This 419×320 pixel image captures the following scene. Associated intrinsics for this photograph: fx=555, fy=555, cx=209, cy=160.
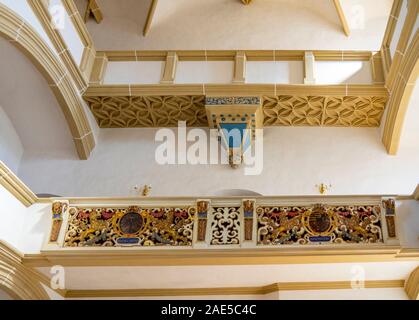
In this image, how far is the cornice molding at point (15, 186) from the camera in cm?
701

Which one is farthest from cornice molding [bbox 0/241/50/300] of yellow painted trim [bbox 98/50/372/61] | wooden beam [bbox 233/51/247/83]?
wooden beam [bbox 233/51/247/83]

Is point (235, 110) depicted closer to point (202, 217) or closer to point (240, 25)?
point (240, 25)

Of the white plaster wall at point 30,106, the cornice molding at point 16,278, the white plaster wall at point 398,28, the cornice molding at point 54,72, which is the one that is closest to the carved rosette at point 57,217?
the cornice molding at point 16,278

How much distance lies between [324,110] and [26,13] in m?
5.39

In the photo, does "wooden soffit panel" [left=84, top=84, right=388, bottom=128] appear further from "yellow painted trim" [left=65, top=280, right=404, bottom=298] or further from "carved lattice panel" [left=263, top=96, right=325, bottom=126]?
"yellow painted trim" [left=65, top=280, right=404, bottom=298]

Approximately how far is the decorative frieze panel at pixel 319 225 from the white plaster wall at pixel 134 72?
4.03m

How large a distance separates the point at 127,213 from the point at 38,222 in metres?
1.26

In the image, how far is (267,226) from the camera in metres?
7.64

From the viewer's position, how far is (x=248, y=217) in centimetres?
770

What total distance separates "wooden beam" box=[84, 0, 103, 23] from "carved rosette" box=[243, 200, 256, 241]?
6.35 m

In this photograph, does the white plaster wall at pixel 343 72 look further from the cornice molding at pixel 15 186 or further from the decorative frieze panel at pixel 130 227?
the cornice molding at pixel 15 186

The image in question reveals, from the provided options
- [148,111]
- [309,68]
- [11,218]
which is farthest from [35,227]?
[309,68]
